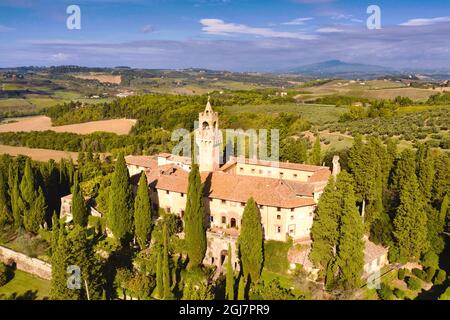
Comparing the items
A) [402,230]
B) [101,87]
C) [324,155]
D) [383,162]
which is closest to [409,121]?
[324,155]

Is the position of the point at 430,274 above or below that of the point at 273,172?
below

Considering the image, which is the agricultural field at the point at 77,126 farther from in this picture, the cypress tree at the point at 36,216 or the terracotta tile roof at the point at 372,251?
the terracotta tile roof at the point at 372,251

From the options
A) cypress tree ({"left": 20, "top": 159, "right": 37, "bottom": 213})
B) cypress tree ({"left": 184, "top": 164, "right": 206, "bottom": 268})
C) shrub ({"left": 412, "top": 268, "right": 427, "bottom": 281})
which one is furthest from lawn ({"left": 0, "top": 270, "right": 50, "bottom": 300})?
shrub ({"left": 412, "top": 268, "right": 427, "bottom": 281})

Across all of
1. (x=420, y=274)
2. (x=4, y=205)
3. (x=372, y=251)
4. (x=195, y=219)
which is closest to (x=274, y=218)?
(x=195, y=219)

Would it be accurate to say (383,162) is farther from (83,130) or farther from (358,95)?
(358,95)

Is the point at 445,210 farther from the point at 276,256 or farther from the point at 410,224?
the point at 276,256

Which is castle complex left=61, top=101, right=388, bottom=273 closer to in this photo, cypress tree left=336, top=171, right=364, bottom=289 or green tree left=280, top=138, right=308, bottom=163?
cypress tree left=336, top=171, right=364, bottom=289

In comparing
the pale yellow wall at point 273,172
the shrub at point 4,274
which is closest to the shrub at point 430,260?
the pale yellow wall at point 273,172
